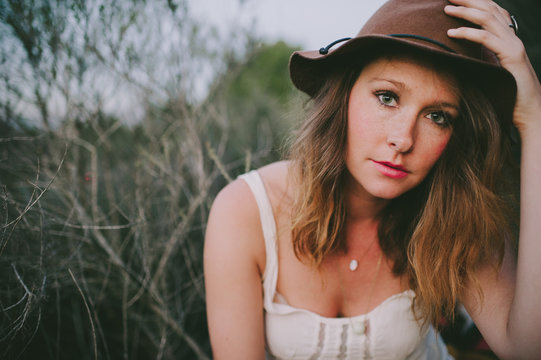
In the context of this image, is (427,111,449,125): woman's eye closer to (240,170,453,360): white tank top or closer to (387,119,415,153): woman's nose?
(387,119,415,153): woman's nose

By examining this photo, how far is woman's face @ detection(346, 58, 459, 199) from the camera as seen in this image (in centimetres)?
127

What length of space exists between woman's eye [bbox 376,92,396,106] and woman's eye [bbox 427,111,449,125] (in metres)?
0.17

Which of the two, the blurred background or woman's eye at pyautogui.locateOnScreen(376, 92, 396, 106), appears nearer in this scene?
woman's eye at pyautogui.locateOnScreen(376, 92, 396, 106)

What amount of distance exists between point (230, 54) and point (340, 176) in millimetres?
1746

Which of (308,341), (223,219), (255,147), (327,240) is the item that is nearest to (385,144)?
(327,240)

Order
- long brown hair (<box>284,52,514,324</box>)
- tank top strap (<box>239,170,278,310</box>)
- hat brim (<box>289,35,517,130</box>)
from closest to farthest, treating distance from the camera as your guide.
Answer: hat brim (<box>289,35,517,130</box>) → long brown hair (<box>284,52,514,324</box>) → tank top strap (<box>239,170,278,310</box>)

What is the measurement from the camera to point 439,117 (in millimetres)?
1377

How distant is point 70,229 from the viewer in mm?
1981

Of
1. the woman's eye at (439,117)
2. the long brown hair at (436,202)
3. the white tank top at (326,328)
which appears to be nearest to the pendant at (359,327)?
the white tank top at (326,328)

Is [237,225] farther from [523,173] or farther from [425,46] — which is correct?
[523,173]

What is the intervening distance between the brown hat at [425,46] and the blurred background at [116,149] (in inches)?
16.5

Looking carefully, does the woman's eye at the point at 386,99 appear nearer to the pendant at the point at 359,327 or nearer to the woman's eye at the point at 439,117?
the woman's eye at the point at 439,117

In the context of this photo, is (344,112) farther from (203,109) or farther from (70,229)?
(70,229)

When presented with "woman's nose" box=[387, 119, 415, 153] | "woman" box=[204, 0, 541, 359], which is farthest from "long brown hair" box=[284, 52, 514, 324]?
"woman's nose" box=[387, 119, 415, 153]
